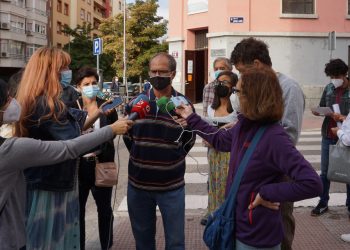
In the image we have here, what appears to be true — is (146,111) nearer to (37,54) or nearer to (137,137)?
(137,137)

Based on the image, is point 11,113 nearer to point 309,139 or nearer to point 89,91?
point 89,91

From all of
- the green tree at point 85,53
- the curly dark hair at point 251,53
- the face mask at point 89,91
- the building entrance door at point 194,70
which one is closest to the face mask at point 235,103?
the curly dark hair at point 251,53

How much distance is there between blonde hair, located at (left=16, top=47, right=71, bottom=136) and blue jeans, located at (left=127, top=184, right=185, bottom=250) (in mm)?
1029

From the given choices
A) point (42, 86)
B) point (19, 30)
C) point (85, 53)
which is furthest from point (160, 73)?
point (19, 30)

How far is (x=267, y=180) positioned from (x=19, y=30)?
53.3 m

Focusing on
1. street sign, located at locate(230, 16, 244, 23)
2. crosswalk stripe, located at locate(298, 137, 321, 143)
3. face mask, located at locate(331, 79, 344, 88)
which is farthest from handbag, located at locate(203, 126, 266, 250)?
street sign, located at locate(230, 16, 244, 23)

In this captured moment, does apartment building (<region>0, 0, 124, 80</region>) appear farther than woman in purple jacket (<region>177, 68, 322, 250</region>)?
Yes

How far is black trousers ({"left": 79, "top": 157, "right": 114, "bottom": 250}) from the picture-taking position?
14.4ft

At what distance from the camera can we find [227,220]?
2.75 m

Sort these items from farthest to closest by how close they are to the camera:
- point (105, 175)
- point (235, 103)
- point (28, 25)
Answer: point (28, 25) → point (235, 103) → point (105, 175)

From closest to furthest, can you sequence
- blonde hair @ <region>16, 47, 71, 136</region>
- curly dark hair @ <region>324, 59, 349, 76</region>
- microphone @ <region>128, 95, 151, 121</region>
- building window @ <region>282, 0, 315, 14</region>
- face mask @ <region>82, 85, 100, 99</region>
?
blonde hair @ <region>16, 47, 71, 136</region> → microphone @ <region>128, 95, 151, 121</region> → face mask @ <region>82, 85, 100, 99</region> → curly dark hair @ <region>324, 59, 349, 76</region> → building window @ <region>282, 0, 315, 14</region>

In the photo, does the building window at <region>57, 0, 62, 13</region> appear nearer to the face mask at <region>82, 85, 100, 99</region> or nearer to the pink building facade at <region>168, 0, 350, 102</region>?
the pink building facade at <region>168, 0, 350, 102</region>

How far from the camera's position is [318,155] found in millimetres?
10375

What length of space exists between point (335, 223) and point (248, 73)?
3690 millimetres
